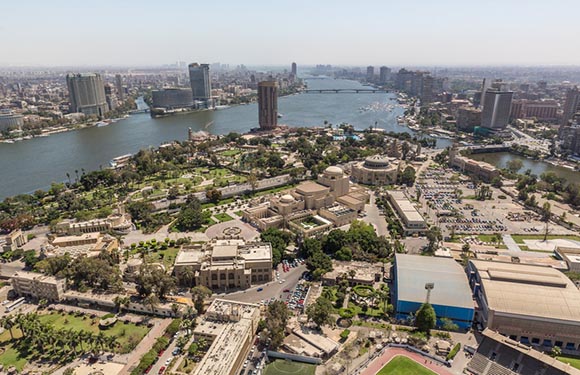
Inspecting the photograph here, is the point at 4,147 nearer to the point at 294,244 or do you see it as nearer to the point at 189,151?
the point at 189,151

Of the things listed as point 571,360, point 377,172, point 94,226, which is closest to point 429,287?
point 571,360

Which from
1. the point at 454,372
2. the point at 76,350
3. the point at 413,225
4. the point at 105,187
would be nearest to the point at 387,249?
the point at 413,225

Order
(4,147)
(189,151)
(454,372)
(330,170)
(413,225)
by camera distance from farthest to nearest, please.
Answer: (4,147) < (189,151) < (330,170) < (413,225) < (454,372)

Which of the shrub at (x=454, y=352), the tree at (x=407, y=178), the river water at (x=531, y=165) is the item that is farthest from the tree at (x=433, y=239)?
the river water at (x=531, y=165)

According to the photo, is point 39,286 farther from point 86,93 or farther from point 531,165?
point 86,93

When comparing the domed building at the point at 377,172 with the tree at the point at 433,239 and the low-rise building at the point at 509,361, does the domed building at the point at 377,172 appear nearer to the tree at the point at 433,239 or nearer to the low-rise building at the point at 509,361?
the tree at the point at 433,239

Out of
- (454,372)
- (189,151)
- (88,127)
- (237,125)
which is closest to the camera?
(454,372)
